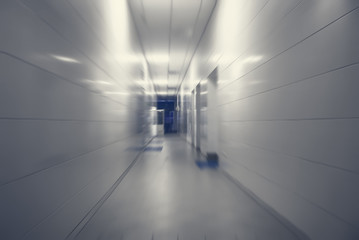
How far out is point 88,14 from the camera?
7.01ft

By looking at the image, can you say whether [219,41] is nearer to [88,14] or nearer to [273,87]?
[273,87]

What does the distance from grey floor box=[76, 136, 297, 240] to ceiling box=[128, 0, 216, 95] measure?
3.80 m

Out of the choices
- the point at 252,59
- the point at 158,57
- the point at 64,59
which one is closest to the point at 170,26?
the point at 158,57

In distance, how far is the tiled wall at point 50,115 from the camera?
42.6 inches

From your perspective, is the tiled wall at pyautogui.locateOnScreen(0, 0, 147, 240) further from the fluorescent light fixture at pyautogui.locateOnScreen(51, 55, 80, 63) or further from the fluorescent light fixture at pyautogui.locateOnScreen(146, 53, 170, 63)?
the fluorescent light fixture at pyautogui.locateOnScreen(146, 53, 170, 63)

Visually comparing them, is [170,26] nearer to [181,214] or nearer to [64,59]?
[64,59]

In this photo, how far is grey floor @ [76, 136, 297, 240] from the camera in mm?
1829

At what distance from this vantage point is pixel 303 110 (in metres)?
1.68

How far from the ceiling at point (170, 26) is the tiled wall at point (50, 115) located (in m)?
2.09

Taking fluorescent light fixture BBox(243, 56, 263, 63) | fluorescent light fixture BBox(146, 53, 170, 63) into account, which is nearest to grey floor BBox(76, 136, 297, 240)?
fluorescent light fixture BBox(243, 56, 263, 63)

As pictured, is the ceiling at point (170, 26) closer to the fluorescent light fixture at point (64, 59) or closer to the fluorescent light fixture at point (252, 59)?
the fluorescent light fixture at point (252, 59)

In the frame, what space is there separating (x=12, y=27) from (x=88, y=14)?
124 centimetres

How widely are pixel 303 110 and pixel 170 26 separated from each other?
4452 millimetres

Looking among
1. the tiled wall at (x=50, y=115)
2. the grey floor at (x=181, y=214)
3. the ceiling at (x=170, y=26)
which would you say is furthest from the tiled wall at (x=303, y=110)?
the tiled wall at (x=50, y=115)
